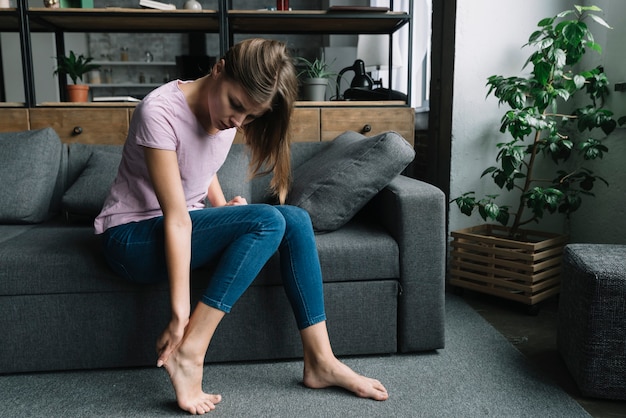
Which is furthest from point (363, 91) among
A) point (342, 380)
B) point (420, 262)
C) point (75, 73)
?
point (342, 380)

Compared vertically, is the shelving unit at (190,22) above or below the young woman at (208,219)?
above

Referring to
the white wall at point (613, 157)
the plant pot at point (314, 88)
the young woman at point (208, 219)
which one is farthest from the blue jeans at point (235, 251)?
the white wall at point (613, 157)

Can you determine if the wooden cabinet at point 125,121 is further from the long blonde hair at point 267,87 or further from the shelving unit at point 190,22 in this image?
the long blonde hair at point 267,87

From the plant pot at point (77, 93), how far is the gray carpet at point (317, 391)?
1.30 m

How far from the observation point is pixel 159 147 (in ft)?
4.33

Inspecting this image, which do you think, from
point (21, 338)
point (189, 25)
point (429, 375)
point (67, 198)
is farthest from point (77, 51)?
point (429, 375)

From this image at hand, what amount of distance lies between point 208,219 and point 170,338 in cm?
32

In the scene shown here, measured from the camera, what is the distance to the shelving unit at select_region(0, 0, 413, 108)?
2.33 m

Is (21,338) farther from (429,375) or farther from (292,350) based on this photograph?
(429,375)

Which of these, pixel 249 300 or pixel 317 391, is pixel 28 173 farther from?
pixel 317 391

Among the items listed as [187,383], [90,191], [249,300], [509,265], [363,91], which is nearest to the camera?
[187,383]

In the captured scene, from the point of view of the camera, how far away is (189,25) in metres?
2.60

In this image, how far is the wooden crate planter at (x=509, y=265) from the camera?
2.16 m

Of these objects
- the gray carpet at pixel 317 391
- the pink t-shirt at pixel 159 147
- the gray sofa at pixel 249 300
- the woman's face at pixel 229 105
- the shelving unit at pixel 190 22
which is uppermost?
the shelving unit at pixel 190 22
